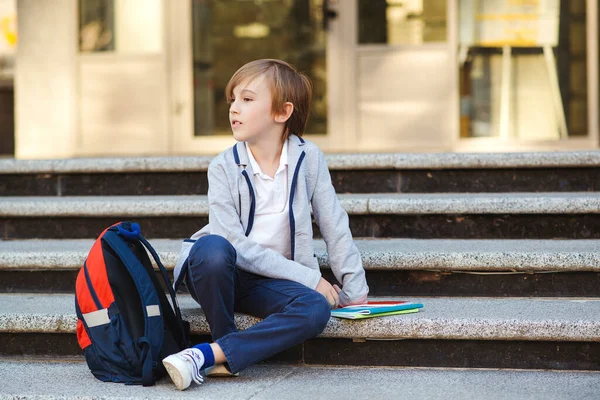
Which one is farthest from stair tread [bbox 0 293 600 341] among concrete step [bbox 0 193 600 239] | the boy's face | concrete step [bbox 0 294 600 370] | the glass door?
the glass door

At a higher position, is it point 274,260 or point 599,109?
point 599,109

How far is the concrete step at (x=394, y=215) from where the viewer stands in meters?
3.27

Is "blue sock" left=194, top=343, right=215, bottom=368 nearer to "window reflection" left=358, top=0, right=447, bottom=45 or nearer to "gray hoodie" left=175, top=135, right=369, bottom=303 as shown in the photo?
"gray hoodie" left=175, top=135, right=369, bottom=303

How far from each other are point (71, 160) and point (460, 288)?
6.78 ft

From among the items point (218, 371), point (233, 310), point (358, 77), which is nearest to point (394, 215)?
point (233, 310)

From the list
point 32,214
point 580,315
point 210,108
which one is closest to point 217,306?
point 580,315

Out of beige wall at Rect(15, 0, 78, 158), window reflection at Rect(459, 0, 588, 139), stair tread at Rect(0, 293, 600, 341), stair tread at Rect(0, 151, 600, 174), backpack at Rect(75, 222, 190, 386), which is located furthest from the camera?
window reflection at Rect(459, 0, 588, 139)

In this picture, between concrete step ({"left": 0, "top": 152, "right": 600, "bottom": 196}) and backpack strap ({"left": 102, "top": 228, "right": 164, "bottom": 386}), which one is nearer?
backpack strap ({"left": 102, "top": 228, "right": 164, "bottom": 386})

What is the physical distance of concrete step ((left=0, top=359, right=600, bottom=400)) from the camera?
230cm

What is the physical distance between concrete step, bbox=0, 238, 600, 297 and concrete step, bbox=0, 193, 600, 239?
0.42 feet

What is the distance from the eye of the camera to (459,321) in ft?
8.44

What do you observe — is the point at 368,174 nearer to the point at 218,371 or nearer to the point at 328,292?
the point at 328,292

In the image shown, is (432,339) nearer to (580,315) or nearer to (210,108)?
(580,315)

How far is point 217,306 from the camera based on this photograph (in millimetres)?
2467
